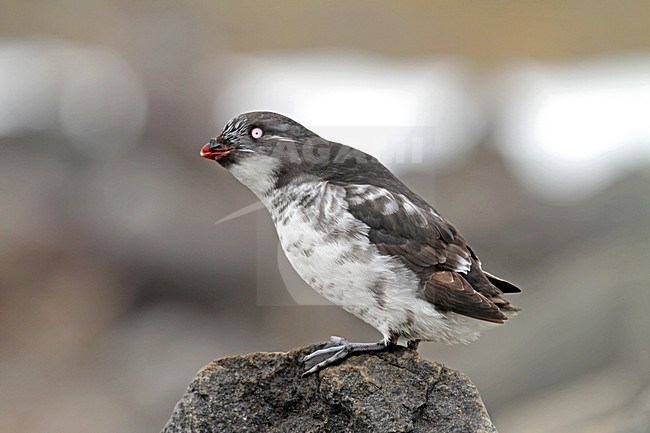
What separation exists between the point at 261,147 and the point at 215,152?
0.46ft

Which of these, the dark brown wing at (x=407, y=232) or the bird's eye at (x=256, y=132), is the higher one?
the bird's eye at (x=256, y=132)

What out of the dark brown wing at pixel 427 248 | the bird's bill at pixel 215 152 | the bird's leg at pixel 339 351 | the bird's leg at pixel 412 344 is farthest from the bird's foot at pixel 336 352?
the bird's bill at pixel 215 152

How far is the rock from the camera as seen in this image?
2799mm

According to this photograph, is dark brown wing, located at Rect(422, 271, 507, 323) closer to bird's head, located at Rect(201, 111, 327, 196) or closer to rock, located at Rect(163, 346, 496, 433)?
rock, located at Rect(163, 346, 496, 433)

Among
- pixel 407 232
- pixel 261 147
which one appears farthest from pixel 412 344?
pixel 261 147

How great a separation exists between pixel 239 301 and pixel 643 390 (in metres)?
4.24

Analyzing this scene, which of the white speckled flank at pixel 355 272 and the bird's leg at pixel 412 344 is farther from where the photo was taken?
the bird's leg at pixel 412 344

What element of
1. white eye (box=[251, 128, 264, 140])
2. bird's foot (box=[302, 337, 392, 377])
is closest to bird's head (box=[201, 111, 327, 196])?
white eye (box=[251, 128, 264, 140])

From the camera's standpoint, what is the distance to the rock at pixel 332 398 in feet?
9.18

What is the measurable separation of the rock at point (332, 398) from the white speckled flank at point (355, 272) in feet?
0.38

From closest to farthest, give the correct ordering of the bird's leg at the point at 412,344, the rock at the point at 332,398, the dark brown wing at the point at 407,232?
the rock at the point at 332,398 < the dark brown wing at the point at 407,232 < the bird's leg at the point at 412,344

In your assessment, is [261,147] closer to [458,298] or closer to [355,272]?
[355,272]

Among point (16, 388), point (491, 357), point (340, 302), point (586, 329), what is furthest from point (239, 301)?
point (340, 302)

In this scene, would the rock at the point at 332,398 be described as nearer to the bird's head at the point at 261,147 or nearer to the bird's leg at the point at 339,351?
the bird's leg at the point at 339,351
